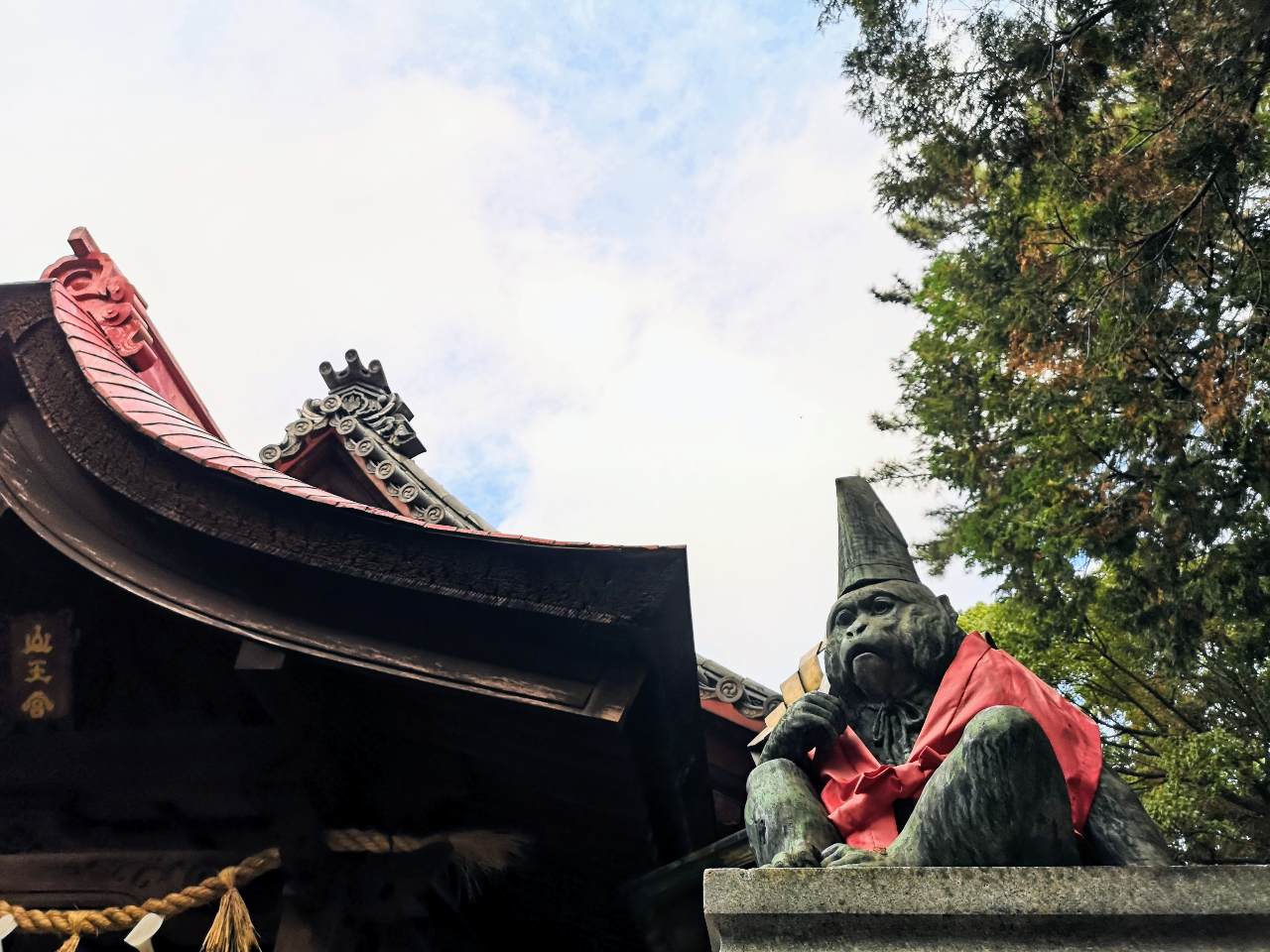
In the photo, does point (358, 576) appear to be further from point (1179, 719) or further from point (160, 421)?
point (1179, 719)

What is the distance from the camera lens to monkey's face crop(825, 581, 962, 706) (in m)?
2.78

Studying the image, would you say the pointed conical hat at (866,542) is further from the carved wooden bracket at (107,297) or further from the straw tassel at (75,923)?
the carved wooden bracket at (107,297)

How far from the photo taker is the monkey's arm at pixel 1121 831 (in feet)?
7.36

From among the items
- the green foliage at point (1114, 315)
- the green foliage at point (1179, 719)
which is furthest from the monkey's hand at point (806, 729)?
the green foliage at point (1179, 719)

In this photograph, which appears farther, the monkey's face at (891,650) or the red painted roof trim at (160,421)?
the red painted roof trim at (160,421)

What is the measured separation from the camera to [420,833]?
3.47 m

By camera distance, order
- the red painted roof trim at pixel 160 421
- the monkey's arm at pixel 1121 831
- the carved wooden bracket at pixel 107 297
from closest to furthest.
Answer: the monkey's arm at pixel 1121 831
the red painted roof trim at pixel 160 421
the carved wooden bracket at pixel 107 297

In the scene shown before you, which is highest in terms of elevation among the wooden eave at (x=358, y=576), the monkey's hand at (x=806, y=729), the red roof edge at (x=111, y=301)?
the red roof edge at (x=111, y=301)

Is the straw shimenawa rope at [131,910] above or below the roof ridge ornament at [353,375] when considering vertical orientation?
below

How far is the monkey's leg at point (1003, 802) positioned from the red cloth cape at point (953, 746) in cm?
20

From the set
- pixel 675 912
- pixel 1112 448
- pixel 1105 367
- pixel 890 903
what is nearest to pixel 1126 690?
pixel 1112 448

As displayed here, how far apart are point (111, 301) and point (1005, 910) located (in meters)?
4.12

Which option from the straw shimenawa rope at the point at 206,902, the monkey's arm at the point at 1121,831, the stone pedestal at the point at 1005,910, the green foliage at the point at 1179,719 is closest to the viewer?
the stone pedestal at the point at 1005,910

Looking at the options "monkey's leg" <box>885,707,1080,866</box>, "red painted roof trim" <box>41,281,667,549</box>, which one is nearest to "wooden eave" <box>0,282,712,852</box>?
"red painted roof trim" <box>41,281,667,549</box>
